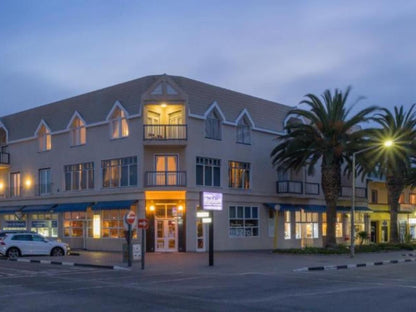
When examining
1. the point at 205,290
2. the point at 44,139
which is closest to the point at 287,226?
the point at 44,139

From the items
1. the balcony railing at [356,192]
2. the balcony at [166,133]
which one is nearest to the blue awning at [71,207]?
the balcony at [166,133]

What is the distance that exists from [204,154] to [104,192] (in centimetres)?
749

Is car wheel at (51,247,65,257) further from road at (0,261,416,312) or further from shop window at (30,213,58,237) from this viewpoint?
shop window at (30,213,58,237)

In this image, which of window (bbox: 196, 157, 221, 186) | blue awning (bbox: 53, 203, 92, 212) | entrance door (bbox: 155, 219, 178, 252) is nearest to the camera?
entrance door (bbox: 155, 219, 178, 252)

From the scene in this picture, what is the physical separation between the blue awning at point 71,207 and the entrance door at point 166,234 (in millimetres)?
6261

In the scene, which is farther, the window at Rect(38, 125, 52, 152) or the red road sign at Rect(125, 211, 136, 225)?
the window at Rect(38, 125, 52, 152)

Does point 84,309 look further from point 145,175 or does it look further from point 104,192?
point 104,192

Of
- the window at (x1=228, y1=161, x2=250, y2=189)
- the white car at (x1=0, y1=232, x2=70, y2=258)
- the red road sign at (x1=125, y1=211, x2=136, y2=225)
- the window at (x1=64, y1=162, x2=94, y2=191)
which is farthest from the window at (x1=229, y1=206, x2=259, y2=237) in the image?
the red road sign at (x1=125, y1=211, x2=136, y2=225)

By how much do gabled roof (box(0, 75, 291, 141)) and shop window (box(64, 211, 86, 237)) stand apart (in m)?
6.59

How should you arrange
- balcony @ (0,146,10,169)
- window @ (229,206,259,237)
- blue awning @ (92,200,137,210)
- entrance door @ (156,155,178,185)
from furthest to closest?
balcony @ (0,146,10,169), window @ (229,206,259,237), blue awning @ (92,200,137,210), entrance door @ (156,155,178,185)

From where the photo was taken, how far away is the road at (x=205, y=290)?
14102 millimetres

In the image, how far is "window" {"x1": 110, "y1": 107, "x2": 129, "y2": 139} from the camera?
40719 mm

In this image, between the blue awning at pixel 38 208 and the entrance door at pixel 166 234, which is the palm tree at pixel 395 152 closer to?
the entrance door at pixel 166 234

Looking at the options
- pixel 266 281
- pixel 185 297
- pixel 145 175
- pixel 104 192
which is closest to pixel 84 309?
pixel 185 297
